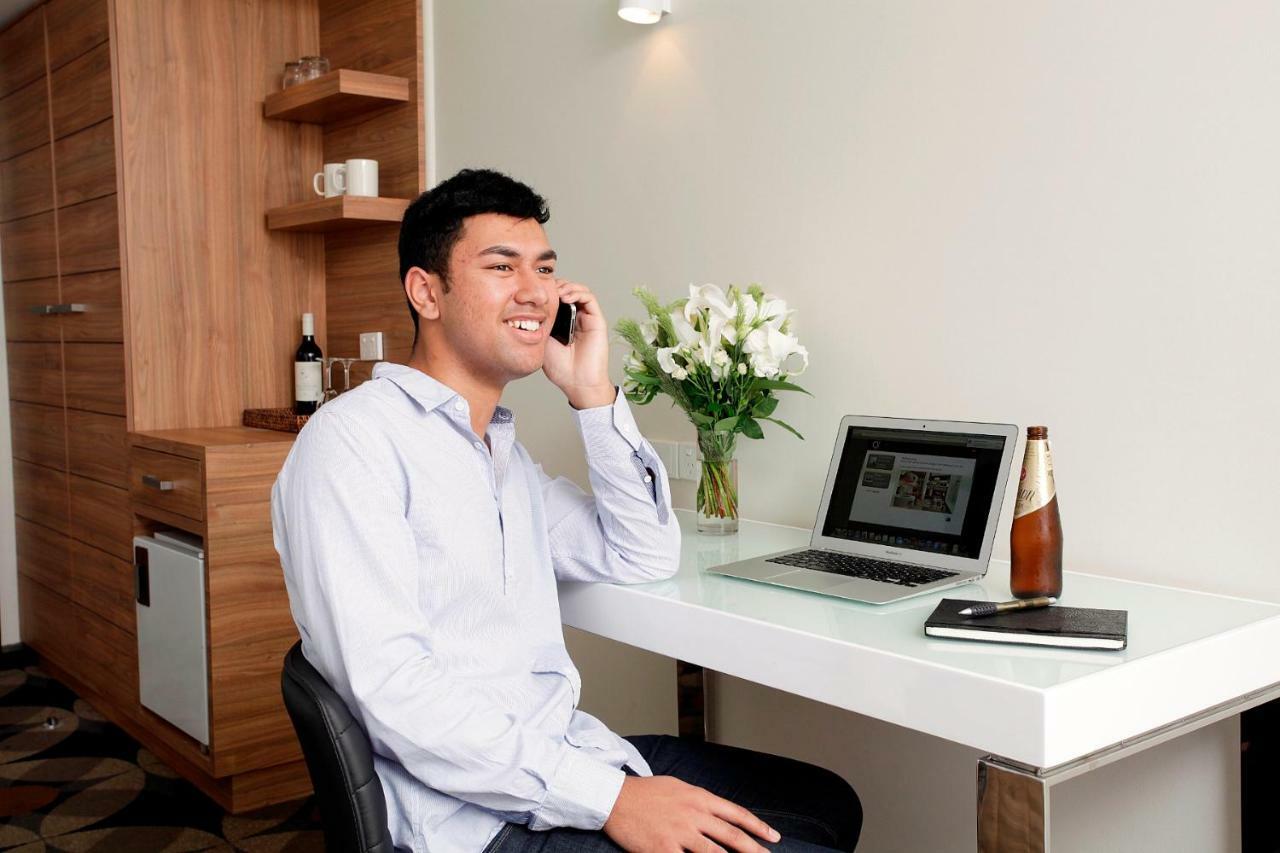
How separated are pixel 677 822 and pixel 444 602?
0.39 m

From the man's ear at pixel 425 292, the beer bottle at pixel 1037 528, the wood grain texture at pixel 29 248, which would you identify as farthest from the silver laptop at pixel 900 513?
the wood grain texture at pixel 29 248

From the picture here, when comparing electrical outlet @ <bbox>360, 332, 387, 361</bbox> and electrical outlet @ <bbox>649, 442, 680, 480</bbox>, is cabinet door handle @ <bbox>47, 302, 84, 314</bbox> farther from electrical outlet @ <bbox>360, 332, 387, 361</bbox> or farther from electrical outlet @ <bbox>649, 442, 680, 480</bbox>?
electrical outlet @ <bbox>649, 442, 680, 480</bbox>

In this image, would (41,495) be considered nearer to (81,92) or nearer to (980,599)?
(81,92)

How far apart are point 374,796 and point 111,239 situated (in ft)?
8.11

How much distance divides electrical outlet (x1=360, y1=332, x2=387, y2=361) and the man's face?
167 cm

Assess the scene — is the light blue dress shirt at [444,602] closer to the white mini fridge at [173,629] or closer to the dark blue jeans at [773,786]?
the dark blue jeans at [773,786]

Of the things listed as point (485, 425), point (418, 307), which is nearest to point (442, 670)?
point (485, 425)

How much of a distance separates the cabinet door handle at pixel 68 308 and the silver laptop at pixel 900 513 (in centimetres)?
248

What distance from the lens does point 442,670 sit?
1300 millimetres

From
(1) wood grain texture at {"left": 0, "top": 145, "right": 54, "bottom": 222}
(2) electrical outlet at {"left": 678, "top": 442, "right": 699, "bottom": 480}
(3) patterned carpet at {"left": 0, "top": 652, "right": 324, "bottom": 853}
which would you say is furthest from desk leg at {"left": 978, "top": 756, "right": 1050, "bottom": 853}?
(1) wood grain texture at {"left": 0, "top": 145, "right": 54, "bottom": 222}

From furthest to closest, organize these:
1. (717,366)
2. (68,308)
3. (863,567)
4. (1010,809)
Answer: (68,308) → (717,366) → (863,567) → (1010,809)

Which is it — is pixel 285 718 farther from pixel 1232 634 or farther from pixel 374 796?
pixel 1232 634

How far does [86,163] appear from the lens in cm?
328

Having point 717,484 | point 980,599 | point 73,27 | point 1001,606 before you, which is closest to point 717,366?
point 717,484
